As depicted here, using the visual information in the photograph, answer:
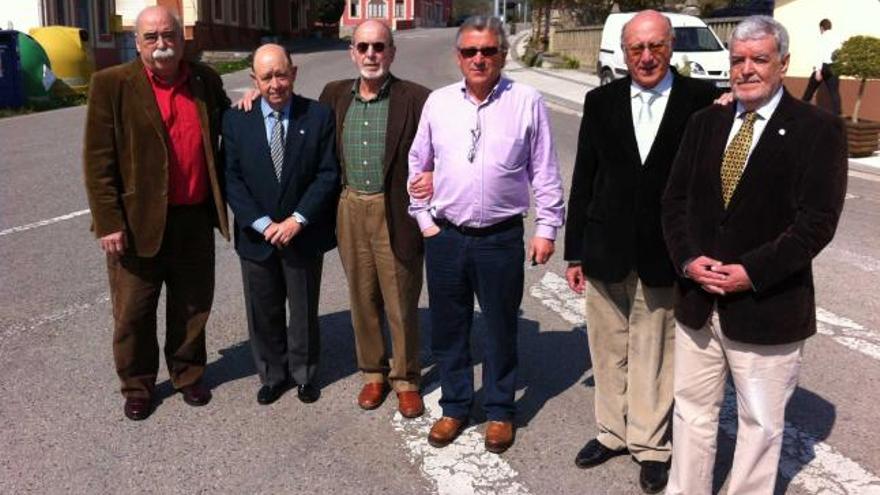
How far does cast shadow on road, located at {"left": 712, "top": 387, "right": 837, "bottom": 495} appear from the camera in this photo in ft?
11.2

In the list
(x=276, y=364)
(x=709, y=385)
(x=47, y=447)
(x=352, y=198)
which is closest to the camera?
(x=709, y=385)

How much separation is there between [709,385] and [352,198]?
1871 millimetres

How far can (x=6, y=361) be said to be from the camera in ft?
14.9

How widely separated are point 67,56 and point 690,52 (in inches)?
574

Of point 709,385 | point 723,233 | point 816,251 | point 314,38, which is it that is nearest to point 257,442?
point 709,385

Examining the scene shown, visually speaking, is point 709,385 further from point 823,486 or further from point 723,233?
point 823,486

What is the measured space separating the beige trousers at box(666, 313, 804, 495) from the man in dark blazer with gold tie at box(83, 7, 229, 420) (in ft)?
7.54

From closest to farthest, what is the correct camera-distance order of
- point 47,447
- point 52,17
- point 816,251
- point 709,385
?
point 816,251, point 709,385, point 47,447, point 52,17

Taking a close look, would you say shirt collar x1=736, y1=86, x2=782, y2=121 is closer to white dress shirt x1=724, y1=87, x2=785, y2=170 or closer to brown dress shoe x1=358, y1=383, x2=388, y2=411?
white dress shirt x1=724, y1=87, x2=785, y2=170

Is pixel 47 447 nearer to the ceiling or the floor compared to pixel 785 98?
nearer to the floor

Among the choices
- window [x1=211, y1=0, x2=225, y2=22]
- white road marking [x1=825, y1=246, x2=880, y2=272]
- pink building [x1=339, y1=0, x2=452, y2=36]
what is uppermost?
pink building [x1=339, y1=0, x2=452, y2=36]

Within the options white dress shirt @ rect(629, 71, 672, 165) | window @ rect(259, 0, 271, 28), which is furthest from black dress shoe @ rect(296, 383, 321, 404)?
window @ rect(259, 0, 271, 28)

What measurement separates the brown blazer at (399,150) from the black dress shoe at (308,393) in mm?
900

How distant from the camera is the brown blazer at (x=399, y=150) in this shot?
373 cm
